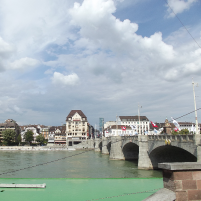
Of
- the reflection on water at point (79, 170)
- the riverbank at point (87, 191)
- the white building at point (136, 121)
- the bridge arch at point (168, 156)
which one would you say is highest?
the white building at point (136, 121)

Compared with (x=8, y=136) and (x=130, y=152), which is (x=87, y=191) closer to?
(x=130, y=152)

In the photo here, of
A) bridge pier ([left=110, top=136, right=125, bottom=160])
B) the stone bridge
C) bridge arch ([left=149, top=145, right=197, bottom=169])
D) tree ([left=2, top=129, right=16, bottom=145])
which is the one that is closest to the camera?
the stone bridge

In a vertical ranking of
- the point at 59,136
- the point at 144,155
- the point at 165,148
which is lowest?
the point at 144,155

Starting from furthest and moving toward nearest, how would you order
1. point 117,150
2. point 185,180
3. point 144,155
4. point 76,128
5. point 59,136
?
1. point 59,136
2. point 76,128
3. point 117,150
4. point 144,155
5. point 185,180

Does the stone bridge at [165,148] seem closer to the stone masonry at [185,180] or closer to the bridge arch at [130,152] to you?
the bridge arch at [130,152]

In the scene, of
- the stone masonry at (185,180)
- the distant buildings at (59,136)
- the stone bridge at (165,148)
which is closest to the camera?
the stone masonry at (185,180)

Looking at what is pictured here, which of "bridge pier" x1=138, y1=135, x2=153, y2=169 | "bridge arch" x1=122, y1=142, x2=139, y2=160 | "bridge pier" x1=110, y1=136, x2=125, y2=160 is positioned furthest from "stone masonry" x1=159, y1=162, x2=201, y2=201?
"bridge pier" x1=110, y1=136, x2=125, y2=160

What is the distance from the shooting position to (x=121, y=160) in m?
50.8

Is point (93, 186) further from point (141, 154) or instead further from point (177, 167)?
point (141, 154)

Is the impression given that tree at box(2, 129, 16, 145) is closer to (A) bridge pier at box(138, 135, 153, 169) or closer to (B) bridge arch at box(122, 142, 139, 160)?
(B) bridge arch at box(122, 142, 139, 160)

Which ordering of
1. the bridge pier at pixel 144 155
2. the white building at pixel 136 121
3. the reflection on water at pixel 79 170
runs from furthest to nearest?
the white building at pixel 136 121, the bridge pier at pixel 144 155, the reflection on water at pixel 79 170

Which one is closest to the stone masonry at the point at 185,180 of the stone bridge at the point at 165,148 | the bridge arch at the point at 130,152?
the stone bridge at the point at 165,148

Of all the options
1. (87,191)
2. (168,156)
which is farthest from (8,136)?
(87,191)

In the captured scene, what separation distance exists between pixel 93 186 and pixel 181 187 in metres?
5.66
